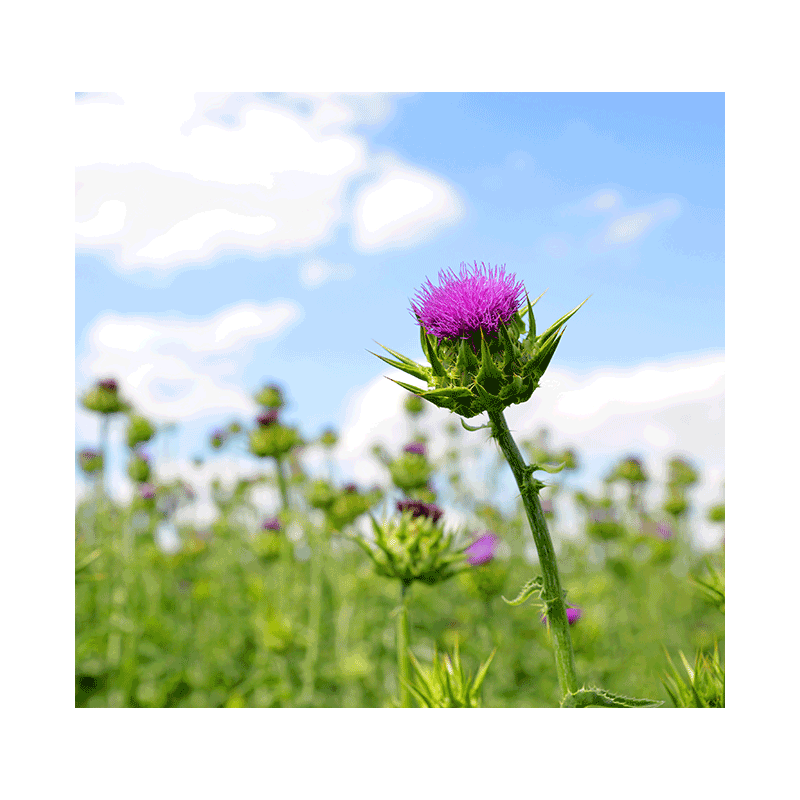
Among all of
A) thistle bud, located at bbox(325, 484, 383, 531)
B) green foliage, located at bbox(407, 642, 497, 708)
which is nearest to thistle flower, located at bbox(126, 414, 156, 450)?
thistle bud, located at bbox(325, 484, 383, 531)

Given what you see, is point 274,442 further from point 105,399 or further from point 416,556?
point 416,556

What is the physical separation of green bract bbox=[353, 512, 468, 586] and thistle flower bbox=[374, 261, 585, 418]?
0.97 metres

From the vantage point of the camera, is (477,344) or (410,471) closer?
(477,344)

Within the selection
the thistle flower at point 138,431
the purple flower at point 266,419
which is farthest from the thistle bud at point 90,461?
the purple flower at point 266,419

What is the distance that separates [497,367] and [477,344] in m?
0.12

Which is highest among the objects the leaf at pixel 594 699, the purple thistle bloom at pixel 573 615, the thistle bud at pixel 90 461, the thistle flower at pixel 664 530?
the thistle bud at pixel 90 461

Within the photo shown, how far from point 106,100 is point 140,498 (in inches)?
121

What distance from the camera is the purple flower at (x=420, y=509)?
259 centimetres

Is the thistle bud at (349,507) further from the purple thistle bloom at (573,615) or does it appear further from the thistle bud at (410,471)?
the purple thistle bloom at (573,615)

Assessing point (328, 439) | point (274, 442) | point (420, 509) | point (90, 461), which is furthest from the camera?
point (328, 439)

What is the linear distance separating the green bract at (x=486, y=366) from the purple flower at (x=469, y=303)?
22 millimetres

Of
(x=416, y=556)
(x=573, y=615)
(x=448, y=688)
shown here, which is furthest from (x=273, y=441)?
(x=448, y=688)

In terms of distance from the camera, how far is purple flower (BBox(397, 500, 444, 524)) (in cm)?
259

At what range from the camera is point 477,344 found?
1.60 m
